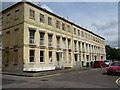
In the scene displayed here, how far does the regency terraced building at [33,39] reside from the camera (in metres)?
29.5

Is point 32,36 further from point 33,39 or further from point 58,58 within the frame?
point 58,58

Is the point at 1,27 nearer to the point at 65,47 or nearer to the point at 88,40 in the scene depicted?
the point at 65,47

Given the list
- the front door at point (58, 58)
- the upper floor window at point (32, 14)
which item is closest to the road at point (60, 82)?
the upper floor window at point (32, 14)

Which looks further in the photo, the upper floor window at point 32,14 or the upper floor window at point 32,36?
the upper floor window at point 32,14

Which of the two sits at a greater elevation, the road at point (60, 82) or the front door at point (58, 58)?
the front door at point (58, 58)

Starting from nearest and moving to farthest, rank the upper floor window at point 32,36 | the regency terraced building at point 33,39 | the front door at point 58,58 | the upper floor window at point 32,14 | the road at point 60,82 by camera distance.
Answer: the road at point 60,82 < the regency terraced building at point 33,39 < the upper floor window at point 32,36 < the upper floor window at point 32,14 < the front door at point 58,58

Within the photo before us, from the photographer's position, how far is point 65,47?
1615 inches

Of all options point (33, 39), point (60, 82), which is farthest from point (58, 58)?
point (60, 82)

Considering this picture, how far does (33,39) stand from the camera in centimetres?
3089

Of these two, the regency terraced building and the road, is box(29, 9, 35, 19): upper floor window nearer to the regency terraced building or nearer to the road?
the regency terraced building

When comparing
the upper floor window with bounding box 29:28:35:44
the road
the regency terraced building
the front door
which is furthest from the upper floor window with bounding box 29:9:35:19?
the road

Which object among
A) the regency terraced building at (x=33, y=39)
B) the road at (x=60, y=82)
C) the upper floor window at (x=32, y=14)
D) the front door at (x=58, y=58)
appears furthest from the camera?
the front door at (x=58, y=58)

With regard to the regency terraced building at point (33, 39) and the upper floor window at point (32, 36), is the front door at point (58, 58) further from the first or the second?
the upper floor window at point (32, 36)

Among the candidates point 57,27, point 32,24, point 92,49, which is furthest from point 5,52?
point 92,49
